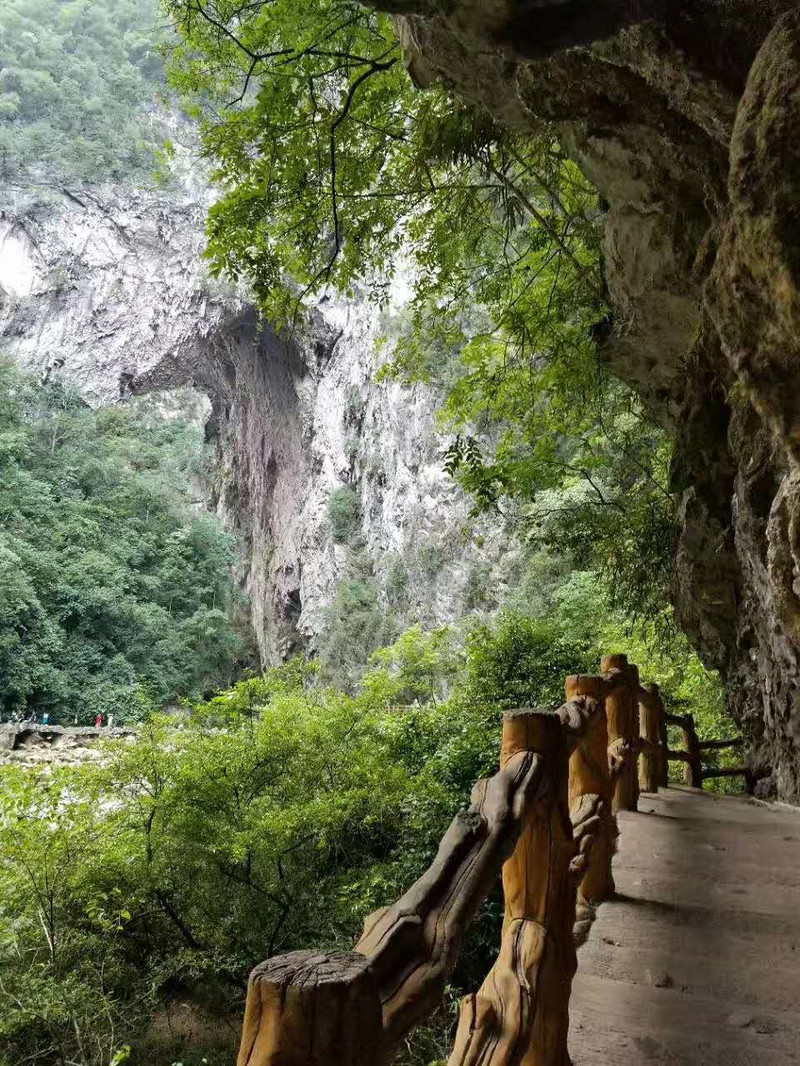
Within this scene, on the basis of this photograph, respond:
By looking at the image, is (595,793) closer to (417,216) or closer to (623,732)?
(623,732)

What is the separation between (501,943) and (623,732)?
212cm

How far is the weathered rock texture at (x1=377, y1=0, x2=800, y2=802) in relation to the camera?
266 cm

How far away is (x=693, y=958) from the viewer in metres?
2.29

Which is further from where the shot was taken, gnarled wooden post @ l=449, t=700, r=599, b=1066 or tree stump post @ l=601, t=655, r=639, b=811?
tree stump post @ l=601, t=655, r=639, b=811

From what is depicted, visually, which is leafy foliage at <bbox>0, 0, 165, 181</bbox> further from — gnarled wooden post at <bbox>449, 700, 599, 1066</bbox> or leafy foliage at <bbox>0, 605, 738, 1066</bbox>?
gnarled wooden post at <bbox>449, 700, 599, 1066</bbox>

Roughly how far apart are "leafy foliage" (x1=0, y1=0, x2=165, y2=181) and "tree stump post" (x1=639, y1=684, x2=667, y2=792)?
1249 inches

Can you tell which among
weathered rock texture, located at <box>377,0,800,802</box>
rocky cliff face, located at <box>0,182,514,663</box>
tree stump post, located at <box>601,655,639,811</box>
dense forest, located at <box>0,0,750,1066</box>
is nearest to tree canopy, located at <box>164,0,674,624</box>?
dense forest, located at <box>0,0,750,1066</box>

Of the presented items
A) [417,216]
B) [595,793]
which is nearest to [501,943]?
[595,793]

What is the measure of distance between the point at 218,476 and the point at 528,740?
100 feet

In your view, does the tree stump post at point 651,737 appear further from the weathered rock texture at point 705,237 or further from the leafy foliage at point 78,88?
the leafy foliage at point 78,88

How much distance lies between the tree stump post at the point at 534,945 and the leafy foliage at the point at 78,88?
3364 cm

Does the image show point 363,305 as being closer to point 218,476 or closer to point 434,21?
point 218,476

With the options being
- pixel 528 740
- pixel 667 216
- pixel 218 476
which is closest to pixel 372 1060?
pixel 528 740

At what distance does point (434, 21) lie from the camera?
374 cm
